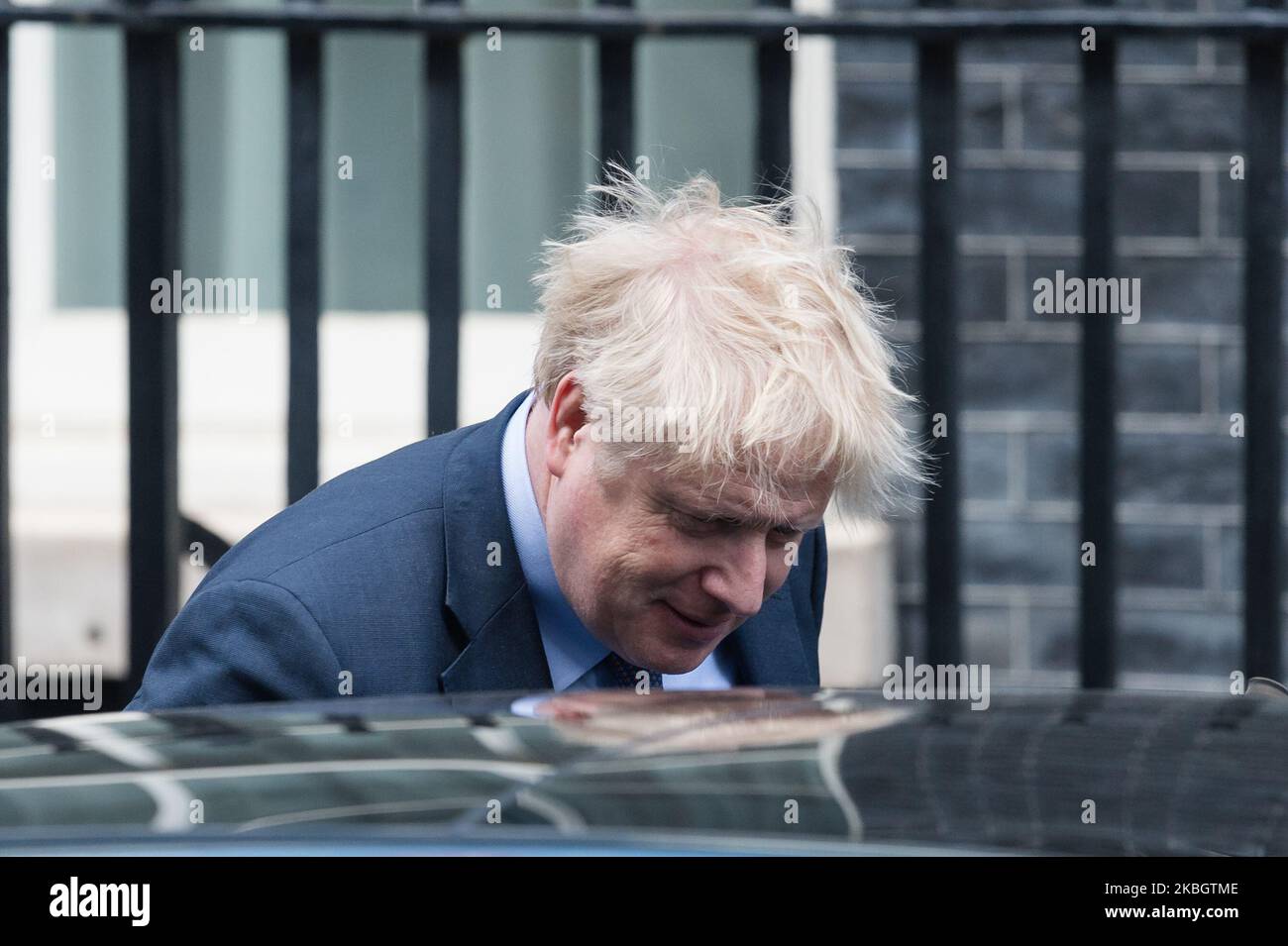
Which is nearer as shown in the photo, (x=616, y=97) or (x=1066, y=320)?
(x=616, y=97)

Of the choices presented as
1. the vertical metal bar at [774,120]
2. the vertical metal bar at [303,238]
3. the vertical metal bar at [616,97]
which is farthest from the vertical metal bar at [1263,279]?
the vertical metal bar at [303,238]

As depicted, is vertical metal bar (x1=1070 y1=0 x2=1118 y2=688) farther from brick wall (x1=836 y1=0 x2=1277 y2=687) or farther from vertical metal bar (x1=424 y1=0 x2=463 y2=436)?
brick wall (x1=836 y1=0 x2=1277 y2=687)

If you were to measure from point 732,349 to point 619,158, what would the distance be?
2.97 ft

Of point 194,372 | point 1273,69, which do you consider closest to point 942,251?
point 1273,69

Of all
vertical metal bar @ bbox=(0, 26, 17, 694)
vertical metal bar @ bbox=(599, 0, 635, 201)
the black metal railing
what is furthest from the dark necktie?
vertical metal bar @ bbox=(0, 26, 17, 694)

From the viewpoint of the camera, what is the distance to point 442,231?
2.82 meters

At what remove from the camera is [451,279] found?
2.82 metres

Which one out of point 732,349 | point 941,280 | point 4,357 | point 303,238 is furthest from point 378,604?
point 941,280

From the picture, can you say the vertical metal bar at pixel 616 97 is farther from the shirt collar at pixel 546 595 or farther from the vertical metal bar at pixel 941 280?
the shirt collar at pixel 546 595

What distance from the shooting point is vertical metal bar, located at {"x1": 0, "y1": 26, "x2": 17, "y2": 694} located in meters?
2.79

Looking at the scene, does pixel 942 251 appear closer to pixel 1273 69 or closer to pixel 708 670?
pixel 1273 69

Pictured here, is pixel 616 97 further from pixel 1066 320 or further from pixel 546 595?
pixel 1066 320

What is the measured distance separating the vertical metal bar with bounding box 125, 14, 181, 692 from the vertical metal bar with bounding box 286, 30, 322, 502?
0.64 feet
